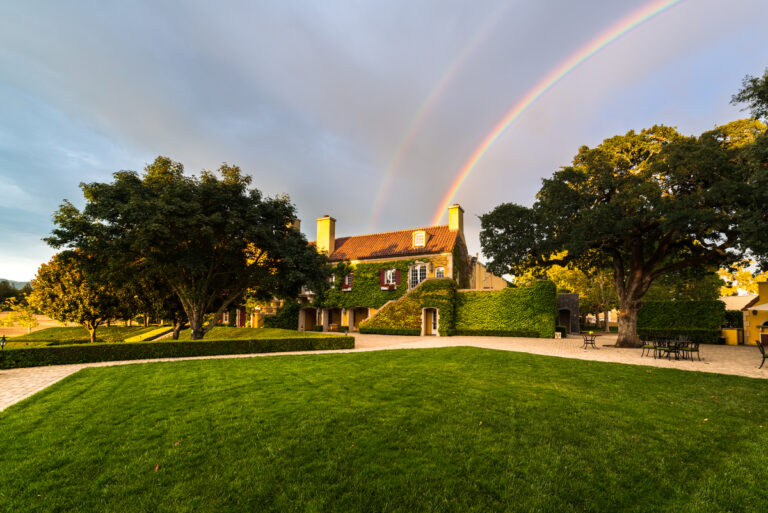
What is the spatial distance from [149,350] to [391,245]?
950 inches

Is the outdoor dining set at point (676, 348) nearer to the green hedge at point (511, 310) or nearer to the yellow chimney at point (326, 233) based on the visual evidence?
the green hedge at point (511, 310)

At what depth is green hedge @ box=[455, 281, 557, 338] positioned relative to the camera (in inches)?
1038

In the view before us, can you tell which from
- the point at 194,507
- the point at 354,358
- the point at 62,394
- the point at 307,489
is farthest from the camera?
the point at 354,358

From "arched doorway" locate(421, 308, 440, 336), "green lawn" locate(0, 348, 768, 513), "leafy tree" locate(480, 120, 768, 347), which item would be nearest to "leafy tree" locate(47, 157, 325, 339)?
"green lawn" locate(0, 348, 768, 513)

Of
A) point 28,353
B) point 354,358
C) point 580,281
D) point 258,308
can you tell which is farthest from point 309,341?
point 580,281

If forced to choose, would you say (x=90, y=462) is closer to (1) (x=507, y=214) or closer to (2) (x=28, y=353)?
(2) (x=28, y=353)

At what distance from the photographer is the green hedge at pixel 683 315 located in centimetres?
2633

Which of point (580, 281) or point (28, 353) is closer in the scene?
point (28, 353)

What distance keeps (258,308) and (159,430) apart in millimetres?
33697

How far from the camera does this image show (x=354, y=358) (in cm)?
1402

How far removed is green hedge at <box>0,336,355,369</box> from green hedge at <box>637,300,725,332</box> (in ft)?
86.0

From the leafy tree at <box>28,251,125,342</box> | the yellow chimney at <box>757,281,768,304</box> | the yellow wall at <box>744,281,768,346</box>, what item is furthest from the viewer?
the yellow chimney at <box>757,281,768,304</box>

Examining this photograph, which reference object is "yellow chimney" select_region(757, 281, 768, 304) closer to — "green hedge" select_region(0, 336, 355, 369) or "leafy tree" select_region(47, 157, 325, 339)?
"green hedge" select_region(0, 336, 355, 369)

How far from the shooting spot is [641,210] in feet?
58.8
